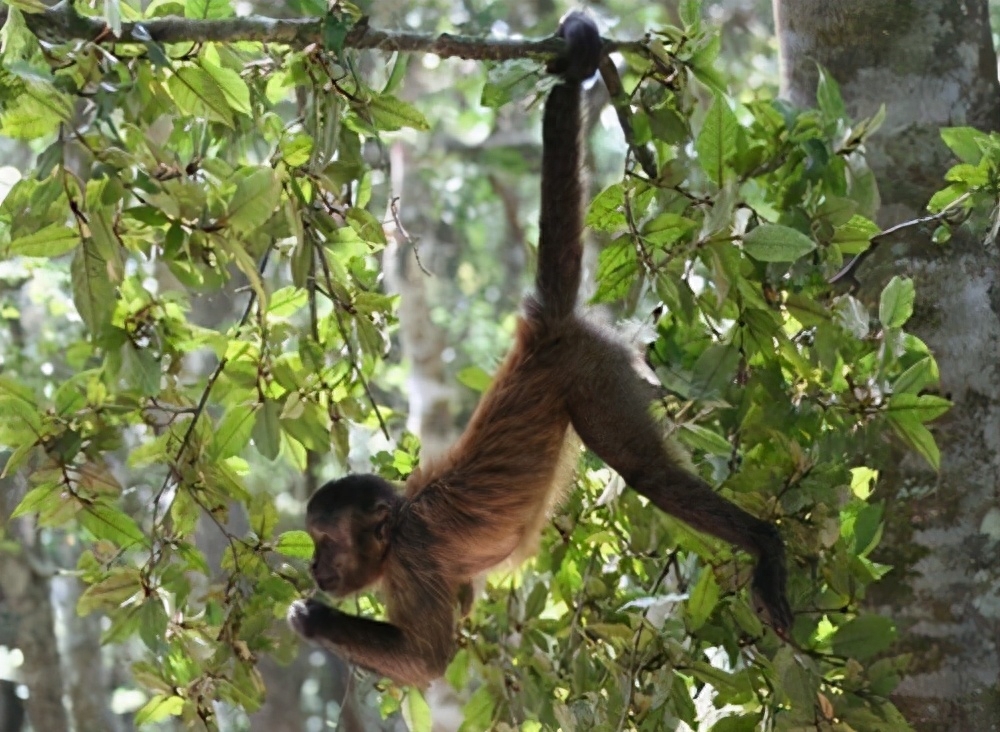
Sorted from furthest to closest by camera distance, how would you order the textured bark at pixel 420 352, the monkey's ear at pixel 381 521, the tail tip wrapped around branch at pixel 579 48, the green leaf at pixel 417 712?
the textured bark at pixel 420 352 → the monkey's ear at pixel 381 521 → the green leaf at pixel 417 712 → the tail tip wrapped around branch at pixel 579 48

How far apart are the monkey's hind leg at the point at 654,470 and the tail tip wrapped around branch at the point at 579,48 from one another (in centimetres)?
89

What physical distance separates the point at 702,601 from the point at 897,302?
0.94 meters

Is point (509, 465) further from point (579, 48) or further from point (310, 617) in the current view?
point (579, 48)

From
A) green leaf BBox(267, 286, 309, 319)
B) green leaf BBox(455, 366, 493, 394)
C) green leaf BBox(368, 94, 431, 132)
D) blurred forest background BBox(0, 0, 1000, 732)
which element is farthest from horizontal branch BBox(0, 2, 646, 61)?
green leaf BBox(455, 366, 493, 394)

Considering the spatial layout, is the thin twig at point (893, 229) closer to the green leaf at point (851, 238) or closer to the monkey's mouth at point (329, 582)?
the green leaf at point (851, 238)

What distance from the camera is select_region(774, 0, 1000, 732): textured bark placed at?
3764 millimetres

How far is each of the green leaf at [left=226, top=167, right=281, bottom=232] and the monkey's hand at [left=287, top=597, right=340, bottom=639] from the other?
1509 mm

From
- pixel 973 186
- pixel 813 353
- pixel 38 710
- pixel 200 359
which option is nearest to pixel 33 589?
pixel 38 710

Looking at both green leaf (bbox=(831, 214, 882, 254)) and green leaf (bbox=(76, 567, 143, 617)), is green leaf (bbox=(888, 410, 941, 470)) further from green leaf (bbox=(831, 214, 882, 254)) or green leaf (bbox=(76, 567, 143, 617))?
green leaf (bbox=(76, 567, 143, 617))

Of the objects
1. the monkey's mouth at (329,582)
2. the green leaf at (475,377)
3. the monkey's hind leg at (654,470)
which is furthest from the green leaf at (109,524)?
the monkey's hind leg at (654,470)

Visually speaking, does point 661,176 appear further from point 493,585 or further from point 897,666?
point 493,585

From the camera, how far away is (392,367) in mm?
12430

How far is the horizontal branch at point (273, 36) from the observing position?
2.61 meters

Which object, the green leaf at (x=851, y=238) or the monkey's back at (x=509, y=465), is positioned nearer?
A: the green leaf at (x=851, y=238)
